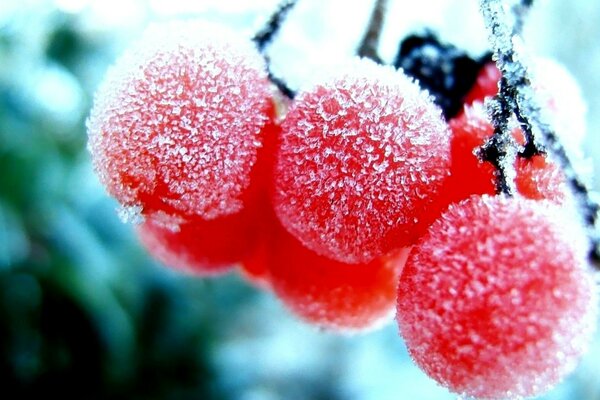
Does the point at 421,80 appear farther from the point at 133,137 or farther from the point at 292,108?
the point at 133,137

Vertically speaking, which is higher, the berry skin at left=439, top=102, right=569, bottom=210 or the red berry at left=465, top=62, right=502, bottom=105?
the red berry at left=465, top=62, right=502, bottom=105

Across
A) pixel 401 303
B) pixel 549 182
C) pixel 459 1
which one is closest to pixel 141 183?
pixel 401 303

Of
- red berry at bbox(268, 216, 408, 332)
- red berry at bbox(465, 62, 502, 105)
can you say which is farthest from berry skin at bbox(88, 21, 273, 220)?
red berry at bbox(465, 62, 502, 105)

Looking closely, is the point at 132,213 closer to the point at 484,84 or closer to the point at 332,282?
the point at 332,282

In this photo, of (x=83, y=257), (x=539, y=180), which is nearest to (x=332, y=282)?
(x=539, y=180)

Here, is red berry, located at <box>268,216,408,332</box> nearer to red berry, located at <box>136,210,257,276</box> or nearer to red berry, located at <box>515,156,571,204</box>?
A: red berry, located at <box>136,210,257,276</box>

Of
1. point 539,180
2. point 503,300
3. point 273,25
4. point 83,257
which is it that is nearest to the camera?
point 503,300
